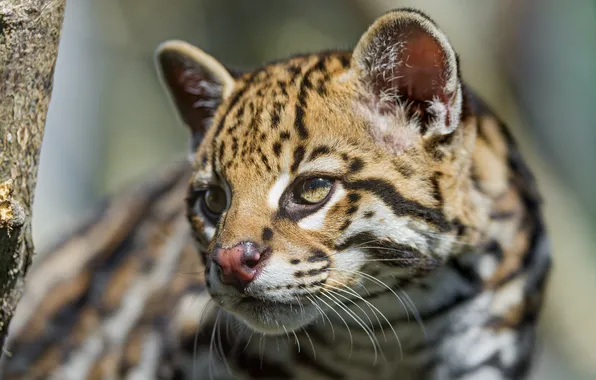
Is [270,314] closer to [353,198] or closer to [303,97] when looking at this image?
[353,198]

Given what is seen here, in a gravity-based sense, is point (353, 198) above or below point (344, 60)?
below

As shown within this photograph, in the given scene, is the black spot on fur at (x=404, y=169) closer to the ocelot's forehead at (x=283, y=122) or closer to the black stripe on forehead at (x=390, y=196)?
the black stripe on forehead at (x=390, y=196)

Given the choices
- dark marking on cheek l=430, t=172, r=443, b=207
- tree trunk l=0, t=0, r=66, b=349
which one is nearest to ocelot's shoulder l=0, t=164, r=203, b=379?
dark marking on cheek l=430, t=172, r=443, b=207

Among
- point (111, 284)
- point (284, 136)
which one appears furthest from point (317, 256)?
point (111, 284)

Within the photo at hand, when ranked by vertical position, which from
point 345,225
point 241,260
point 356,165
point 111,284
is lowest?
point 111,284

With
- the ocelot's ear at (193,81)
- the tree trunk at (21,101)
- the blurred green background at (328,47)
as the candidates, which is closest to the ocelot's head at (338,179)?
the ocelot's ear at (193,81)
